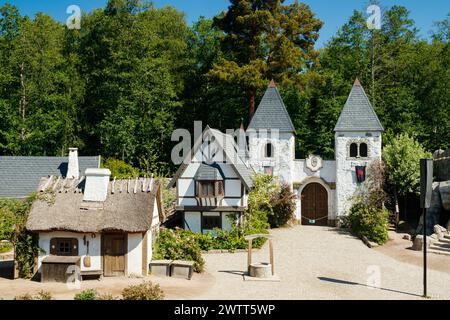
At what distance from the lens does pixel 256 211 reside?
28.4 m

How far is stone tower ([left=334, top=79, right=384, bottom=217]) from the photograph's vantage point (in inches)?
1267

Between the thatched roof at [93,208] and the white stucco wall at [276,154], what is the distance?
13.9m

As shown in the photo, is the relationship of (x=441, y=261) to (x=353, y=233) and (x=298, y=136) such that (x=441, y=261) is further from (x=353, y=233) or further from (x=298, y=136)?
(x=298, y=136)

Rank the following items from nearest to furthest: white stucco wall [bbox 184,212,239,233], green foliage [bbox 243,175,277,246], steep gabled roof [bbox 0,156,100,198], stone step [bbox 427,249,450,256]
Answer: stone step [bbox 427,249,450,256] < white stucco wall [bbox 184,212,239,233] < green foliage [bbox 243,175,277,246] < steep gabled roof [bbox 0,156,100,198]

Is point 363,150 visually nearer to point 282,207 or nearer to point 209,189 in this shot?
point 282,207

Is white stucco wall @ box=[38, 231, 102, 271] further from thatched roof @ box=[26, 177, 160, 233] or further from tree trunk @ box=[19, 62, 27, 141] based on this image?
tree trunk @ box=[19, 62, 27, 141]

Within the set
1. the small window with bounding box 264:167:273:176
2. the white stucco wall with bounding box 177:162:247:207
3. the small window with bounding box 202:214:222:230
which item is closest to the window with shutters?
the white stucco wall with bounding box 177:162:247:207

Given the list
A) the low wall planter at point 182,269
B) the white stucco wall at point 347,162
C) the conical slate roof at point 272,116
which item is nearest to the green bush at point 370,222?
the white stucco wall at point 347,162

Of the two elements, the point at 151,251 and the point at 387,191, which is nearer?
the point at 151,251

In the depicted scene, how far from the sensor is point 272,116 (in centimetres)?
3381

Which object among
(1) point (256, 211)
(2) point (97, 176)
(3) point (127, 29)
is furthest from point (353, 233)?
(3) point (127, 29)

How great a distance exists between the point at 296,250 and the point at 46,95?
27738 millimetres

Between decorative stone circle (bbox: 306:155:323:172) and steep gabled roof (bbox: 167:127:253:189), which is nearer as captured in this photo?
steep gabled roof (bbox: 167:127:253:189)

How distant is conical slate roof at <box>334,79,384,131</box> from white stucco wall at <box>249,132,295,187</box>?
3741mm
